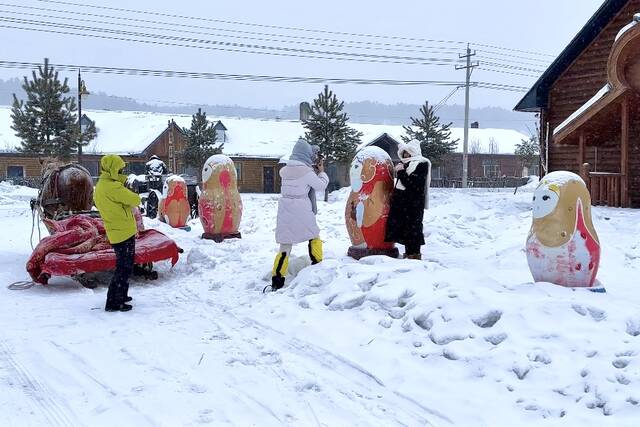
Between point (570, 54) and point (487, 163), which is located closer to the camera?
point (570, 54)

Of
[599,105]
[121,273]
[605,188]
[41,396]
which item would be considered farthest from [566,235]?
[605,188]

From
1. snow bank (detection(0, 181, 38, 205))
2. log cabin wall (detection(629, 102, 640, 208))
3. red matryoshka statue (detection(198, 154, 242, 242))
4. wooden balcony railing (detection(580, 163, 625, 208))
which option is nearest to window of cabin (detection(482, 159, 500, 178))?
snow bank (detection(0, 181, 38, 205))

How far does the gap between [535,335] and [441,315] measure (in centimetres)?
81

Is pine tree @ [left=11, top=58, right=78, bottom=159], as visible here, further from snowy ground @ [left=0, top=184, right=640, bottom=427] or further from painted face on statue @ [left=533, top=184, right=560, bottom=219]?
painted face on statue @ [left=533, top=184, right=560, bottom=219]

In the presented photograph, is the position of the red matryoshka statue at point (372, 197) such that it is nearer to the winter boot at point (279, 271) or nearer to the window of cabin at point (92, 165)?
the winter boot at point (279, 271)

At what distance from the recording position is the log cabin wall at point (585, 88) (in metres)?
16.6

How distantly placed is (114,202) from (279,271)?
2.08 m

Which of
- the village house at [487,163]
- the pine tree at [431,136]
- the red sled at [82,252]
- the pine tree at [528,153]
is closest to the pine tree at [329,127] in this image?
the pine tree at [431,136]

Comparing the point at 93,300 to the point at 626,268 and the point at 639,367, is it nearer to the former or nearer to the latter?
the point at 639,367

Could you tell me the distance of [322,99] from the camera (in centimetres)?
3269

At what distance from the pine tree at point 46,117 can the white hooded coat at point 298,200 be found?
28564 millimetres

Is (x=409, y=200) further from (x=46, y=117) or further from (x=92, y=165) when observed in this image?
(x=92, y=165)

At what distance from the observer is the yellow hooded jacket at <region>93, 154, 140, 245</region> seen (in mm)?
6734

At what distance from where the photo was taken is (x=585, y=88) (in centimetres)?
1792
